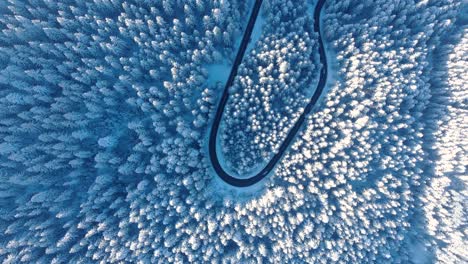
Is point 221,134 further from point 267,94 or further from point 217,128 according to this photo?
point 267,94

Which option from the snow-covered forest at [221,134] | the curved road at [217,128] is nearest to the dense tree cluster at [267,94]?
the snow-covered forest at [221,134]

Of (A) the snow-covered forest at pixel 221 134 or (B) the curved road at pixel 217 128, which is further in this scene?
(B) the curved road at pixel 217 128

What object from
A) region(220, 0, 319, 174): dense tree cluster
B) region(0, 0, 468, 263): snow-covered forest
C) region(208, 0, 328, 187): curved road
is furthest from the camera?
region(208, 0, 328, 187): curved road

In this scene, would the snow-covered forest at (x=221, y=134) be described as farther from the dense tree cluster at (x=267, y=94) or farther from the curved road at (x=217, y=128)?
the curved road at (x=217, y=128)

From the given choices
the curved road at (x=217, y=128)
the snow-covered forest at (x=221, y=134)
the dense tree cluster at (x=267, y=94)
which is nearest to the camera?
the snow-covered forest at (x=221, y=134)

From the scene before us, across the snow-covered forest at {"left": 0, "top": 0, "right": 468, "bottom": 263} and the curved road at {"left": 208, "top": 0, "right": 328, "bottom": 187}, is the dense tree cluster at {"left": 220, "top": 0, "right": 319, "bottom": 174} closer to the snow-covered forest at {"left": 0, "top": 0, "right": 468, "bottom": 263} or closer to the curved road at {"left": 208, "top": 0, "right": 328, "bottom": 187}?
the snow-covered forest at {"left": 0, "top": 0, "right": 468, "bottom": 263}

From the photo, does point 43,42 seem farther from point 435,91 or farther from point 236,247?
point 435,91

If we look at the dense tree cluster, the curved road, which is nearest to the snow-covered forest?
the dense tree cluster
